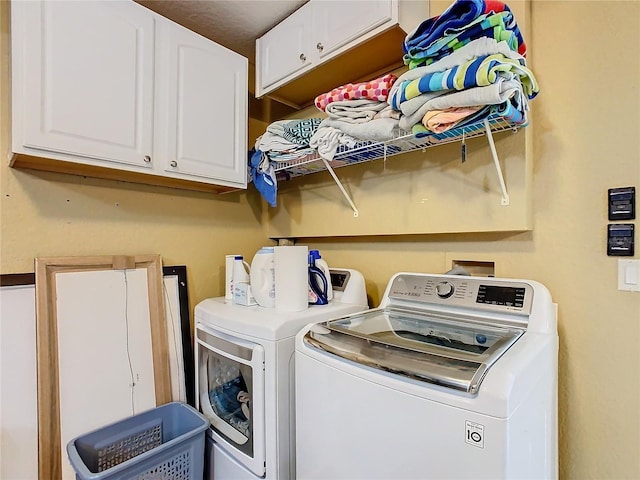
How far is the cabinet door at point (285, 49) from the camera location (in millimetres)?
1659

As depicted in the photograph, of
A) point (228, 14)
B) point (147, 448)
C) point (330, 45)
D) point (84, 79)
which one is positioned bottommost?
point (147, 448)

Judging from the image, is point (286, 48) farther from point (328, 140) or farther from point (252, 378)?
point (252, 378)

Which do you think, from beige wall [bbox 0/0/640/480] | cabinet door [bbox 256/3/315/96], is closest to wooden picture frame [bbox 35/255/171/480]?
beige wall [bbox 0/0/640/480]

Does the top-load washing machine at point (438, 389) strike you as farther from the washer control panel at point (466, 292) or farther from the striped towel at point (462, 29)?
the striped towel at point (462, 29)

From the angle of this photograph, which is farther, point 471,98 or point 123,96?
point 123,96

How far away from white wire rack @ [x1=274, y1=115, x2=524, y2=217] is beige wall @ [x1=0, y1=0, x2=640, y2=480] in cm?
22

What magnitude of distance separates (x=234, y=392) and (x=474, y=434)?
46.5 inches

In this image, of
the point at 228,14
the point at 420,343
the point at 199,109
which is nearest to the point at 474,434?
the point at 420,343

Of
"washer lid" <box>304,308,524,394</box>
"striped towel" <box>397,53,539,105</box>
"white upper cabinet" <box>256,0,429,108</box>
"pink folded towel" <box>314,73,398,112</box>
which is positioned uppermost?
"white upper cabinet" <box>256,0,429,108</box>

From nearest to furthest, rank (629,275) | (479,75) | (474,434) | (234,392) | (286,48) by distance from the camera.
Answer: (474,434)
(479,75)
(629,275)
(234,392)
(286,48)

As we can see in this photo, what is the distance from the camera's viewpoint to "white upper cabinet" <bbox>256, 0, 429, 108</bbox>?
1.39 metres

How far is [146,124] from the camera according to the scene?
151 cm

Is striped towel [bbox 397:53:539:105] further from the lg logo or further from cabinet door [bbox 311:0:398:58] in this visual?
the lg logo

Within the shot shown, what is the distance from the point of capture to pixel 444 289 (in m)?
1.38
